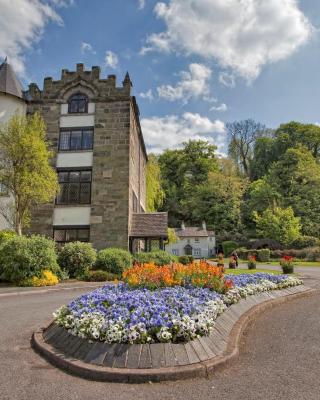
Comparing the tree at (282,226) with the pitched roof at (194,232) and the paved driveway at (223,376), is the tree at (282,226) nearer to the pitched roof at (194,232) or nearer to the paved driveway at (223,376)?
the pitched roof at (194,232)

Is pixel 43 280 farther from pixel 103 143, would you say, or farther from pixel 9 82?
pixel 9 82

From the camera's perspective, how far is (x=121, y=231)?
2228 centimetres

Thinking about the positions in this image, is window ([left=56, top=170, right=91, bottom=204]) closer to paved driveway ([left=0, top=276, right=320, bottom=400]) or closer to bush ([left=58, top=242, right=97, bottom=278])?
bush ([left=58, top=242, right=97, bottom=278])

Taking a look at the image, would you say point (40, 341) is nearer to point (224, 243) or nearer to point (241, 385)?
point (241, 385)

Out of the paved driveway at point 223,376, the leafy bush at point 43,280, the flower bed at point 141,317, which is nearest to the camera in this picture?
the paved driveway at point 223,376

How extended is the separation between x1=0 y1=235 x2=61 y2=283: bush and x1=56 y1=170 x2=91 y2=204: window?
Answer: 741 centimetres

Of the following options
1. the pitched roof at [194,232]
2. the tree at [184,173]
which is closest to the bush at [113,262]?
the pitched roof at [194,232]

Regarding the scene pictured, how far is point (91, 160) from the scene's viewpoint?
925 inches

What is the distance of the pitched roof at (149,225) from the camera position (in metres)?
23.1

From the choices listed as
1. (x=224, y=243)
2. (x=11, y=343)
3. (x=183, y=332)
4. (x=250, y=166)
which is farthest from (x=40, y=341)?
(x=250, y=166)

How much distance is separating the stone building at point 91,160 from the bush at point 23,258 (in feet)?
21.4

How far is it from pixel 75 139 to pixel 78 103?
2.75m

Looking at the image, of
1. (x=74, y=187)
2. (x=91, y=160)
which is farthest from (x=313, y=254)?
(x=74, y=187)

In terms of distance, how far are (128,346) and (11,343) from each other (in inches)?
109
